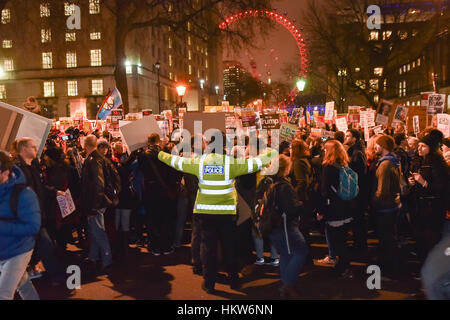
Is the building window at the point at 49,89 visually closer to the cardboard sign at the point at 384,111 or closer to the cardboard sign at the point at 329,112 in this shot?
the cardboard sign at the point at 329,112

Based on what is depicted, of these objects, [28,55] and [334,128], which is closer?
[334,128]

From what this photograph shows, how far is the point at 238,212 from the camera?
6.31 m

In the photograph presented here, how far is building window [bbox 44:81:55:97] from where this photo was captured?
5519 centimetres

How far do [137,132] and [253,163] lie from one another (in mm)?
2755

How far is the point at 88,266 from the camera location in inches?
268

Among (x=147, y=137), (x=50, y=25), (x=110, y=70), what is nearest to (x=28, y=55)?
(x=110, y=70)

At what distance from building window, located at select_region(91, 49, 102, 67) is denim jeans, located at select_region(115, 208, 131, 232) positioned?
50526 mm

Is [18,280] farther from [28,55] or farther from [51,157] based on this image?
[28,55]

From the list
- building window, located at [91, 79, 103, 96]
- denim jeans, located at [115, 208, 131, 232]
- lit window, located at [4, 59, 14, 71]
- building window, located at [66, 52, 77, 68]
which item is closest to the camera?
denim jeans, located at [115, 208, 131, 232]

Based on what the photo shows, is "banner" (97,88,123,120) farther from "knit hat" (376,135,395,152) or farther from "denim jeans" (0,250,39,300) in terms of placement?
"denim jeans" (0,250,39,300)

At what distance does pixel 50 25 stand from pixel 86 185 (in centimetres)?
1340

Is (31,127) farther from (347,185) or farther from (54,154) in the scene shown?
(347,185)

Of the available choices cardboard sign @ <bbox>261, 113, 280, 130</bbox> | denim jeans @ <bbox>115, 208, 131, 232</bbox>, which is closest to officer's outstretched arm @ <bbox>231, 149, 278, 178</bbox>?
denim jeans @ <bbox>115, 208, 131, 232</bbox>

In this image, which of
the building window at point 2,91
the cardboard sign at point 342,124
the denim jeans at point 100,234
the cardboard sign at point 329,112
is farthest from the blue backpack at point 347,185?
the building window at point 2,91
